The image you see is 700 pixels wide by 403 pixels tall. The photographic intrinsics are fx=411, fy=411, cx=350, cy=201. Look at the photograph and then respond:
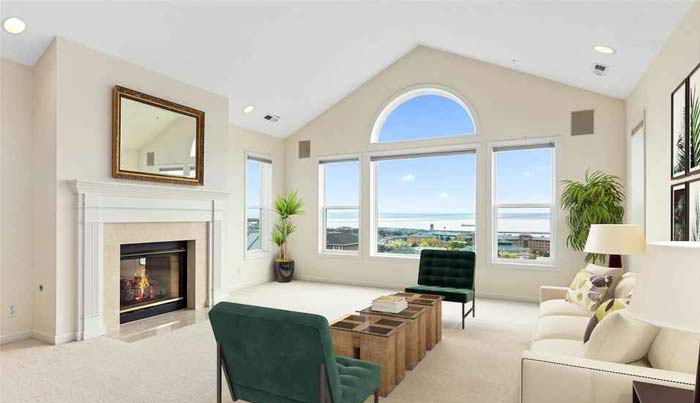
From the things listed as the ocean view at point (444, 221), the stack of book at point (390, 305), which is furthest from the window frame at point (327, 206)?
the stack of book at point (390, 305)

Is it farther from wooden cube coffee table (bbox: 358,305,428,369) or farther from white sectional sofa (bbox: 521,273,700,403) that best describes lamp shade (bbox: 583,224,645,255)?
wooden cube coffee table (bbox: 358,305,428,369)

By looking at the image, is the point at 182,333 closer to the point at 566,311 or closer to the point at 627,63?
the point at 566,311

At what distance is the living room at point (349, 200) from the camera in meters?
2.38

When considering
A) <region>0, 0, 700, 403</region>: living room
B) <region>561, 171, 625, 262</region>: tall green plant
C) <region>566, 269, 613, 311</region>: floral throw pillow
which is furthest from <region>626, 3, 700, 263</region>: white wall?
<region>561, 171, 625, 262</region>: tall green plant

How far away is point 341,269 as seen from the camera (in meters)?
7.43

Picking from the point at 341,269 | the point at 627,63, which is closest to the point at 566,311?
the point at 627,63

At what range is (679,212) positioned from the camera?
3182 mm

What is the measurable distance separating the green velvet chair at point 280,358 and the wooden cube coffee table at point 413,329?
1135 mm

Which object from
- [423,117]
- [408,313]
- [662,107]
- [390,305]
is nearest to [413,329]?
[408,313]

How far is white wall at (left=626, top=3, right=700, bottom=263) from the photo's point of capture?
3.05 meters

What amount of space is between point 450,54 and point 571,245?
3368 millimetres

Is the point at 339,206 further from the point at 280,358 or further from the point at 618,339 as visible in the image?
the point at 618,339

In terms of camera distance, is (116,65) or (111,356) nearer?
(111,356)

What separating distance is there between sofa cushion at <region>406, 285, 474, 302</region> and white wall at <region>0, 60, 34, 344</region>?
4017 mm
